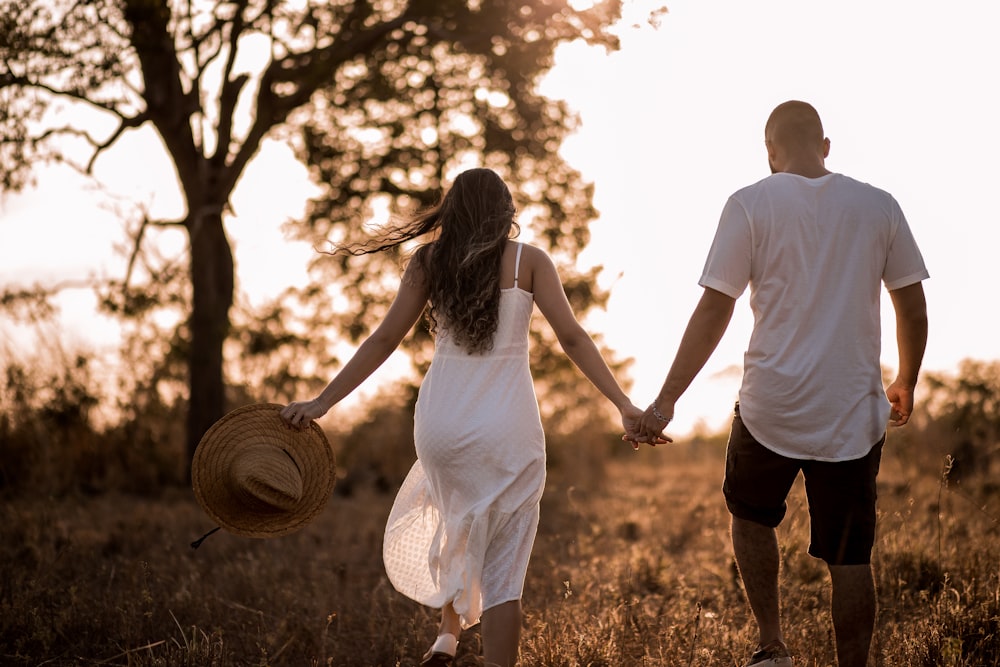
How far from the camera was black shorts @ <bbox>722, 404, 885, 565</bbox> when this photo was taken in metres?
3.91

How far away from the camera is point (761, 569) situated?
4.21 meters

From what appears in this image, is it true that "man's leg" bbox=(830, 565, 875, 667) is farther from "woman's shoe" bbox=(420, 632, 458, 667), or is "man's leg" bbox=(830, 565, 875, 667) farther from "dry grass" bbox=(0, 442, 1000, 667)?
"woman's shoe" bbox=(420, 632, 458, 667)

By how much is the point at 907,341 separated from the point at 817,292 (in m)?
0.55

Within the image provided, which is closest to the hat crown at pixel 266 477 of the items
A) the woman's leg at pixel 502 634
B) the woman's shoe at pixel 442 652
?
the woman's shoe at pixel 442 652

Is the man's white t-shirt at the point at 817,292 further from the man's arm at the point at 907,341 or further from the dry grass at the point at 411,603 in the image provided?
the dry grass at the point at 411,603

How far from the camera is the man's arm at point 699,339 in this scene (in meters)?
4.12

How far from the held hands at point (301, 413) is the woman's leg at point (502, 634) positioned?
1.16 metres

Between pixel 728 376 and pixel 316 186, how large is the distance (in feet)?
20.2

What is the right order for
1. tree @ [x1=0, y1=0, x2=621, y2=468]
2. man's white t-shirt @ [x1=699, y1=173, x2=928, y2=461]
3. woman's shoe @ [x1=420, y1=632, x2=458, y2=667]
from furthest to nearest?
tree @ [x1=0, y1=0, x2=621, y2=468], woman's shoe @ [x1=420, y1=632, x2=458, y2=667], man's white t-shirt @ [x1=699, y1=173, x2=928, y2=461]

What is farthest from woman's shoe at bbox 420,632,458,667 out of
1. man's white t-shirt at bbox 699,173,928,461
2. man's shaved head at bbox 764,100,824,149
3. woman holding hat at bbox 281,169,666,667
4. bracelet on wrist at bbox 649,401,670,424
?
man's shaved head at bbox 764,100,824,149

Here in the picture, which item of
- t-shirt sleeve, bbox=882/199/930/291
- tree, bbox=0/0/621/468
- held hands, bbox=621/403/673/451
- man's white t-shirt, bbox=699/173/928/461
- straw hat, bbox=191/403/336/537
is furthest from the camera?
tree, bbox=0/0/621/468

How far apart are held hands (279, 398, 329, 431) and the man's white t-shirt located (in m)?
1.82

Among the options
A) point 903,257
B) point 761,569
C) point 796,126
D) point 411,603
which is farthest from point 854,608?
point 411,603

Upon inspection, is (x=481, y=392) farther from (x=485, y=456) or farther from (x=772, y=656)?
(x=772, y=656)
